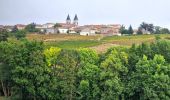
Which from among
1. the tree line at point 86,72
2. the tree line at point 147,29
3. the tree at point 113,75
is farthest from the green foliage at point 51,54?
the tree line at point 147,29

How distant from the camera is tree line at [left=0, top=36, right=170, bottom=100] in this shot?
1537 inches

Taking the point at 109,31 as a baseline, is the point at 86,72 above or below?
above

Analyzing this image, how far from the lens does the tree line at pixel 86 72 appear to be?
39.0 metres

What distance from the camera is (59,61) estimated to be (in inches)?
1686

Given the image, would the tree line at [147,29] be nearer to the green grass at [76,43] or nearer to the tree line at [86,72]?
the green grass at [76,43]

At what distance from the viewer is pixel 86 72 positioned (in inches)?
1608

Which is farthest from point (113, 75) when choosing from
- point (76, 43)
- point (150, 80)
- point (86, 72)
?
point (76, 43)

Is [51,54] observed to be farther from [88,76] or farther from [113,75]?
[113,75]

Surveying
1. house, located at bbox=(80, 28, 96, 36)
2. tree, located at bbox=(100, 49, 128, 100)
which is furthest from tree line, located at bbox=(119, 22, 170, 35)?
tree, located at bbox=(100, 49, 128, 100)

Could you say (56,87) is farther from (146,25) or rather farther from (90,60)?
(146,25)

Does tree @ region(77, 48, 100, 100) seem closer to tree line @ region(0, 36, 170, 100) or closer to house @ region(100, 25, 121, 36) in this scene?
tree line @ region(0, 36, 170, 100)

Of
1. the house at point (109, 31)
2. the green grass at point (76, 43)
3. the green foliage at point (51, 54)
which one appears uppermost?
the green foliage at point (51, 54)

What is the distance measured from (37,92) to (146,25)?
2673 inches

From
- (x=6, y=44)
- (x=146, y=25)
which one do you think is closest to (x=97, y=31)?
(x=146, y=25)
